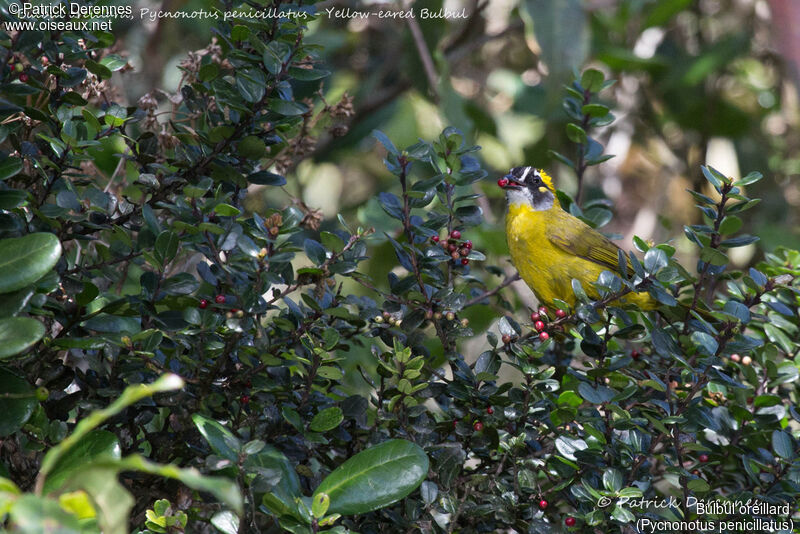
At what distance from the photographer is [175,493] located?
4.17ft

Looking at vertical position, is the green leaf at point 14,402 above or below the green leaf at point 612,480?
above

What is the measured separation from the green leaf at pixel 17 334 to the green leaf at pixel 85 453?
0.66 ft

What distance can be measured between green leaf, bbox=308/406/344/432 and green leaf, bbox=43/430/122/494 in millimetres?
303

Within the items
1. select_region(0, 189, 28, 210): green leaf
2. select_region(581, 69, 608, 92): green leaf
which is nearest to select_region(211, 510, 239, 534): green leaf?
select_region(0, 189, 28, 210): green leaf

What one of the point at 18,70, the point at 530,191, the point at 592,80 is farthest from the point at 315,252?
the point at 530,191

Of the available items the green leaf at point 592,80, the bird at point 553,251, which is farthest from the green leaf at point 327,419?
the bird at point 553,251

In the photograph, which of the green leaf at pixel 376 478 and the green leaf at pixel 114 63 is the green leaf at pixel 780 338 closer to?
the green leaf at pixel 376 478

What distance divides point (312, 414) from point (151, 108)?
709mm

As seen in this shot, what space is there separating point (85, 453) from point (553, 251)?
2.01 meters

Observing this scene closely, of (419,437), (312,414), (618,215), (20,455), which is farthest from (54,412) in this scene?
(618,215)

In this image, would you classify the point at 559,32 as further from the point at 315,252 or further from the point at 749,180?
the point at 315,252

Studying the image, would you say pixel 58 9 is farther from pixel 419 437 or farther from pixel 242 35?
pixel 419 437

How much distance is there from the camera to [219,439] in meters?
1.11

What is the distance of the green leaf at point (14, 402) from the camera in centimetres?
111
